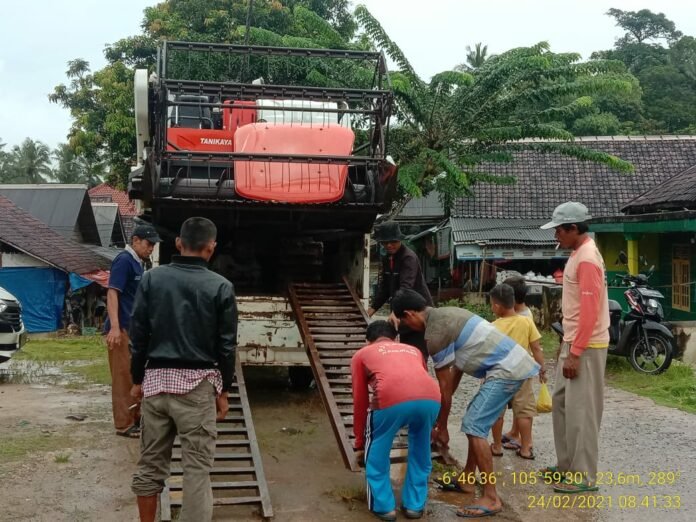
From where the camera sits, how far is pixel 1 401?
727 cm

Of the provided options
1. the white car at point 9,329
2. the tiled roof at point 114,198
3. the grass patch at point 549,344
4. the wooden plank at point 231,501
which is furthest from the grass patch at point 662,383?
the tiled roof at point 114,198

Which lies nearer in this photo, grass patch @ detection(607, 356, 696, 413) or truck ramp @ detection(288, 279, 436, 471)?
truck ramp @ detection(288, 279, 436, 471)

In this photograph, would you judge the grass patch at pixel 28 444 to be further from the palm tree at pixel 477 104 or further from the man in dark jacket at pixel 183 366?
the palm tree at pixel 477 104

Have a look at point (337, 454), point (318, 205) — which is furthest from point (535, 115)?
point (337, 454)

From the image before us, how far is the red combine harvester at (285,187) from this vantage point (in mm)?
5707

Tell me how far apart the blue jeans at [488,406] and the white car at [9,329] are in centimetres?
631

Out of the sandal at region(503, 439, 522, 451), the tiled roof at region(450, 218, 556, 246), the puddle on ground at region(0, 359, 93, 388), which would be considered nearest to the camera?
the sandal at region(503, 439, 522, 451)

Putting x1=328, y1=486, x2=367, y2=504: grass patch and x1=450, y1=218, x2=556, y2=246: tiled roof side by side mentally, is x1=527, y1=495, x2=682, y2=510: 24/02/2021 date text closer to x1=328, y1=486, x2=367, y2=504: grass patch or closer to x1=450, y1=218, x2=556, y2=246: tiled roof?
x1=328, y1=486, x2=367, y2=504: grass patch

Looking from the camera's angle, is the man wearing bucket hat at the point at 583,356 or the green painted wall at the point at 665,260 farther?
the green painted wall at the point at 665,260

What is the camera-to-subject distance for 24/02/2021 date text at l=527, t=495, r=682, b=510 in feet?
13.7

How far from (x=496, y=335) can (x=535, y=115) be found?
10.1 meters

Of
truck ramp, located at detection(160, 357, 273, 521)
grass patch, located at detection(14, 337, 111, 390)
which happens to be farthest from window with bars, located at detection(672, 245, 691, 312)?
Result: truck ramp, located at detection(160, 357, 273, 521)

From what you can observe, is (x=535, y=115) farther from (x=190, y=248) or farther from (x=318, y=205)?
(x=190, y=248)

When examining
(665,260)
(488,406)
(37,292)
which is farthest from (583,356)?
(37,292)
